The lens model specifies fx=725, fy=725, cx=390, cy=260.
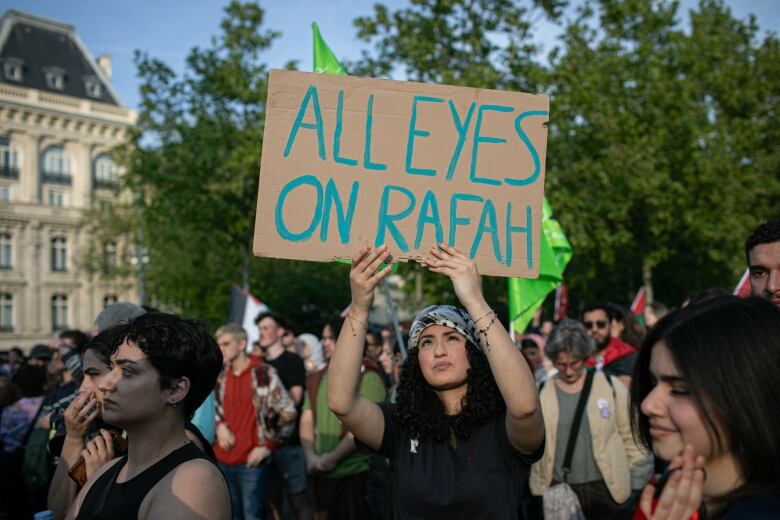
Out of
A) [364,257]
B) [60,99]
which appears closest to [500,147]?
[364,257]

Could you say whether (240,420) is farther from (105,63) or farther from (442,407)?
(105,63)

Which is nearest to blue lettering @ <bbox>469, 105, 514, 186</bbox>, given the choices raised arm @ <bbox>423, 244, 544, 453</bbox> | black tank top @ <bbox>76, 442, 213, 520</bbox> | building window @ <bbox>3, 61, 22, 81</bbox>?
raised arm @ <bbox>423, 244, 544, 453</bbox>

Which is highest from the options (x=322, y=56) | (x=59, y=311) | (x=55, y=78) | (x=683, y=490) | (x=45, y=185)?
(x=55, y=78)

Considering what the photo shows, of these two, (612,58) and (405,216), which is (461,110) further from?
(612,58)

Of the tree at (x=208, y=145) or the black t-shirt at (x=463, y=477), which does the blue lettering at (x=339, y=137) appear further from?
the tree at (x=208, y=145)

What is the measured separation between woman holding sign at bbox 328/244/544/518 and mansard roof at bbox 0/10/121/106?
2186 inches

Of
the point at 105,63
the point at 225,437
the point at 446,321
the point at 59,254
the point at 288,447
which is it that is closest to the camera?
the point at 446,321

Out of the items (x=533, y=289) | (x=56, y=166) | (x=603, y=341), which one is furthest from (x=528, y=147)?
(x=56, y=166)

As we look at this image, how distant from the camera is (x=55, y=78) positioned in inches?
2099

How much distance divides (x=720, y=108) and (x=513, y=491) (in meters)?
28.1

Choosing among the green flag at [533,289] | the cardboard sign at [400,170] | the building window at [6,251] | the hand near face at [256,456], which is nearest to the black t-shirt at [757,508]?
the cardboard sign at [400,170]

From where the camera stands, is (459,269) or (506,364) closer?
(506,364)

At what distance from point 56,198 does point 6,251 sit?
5.46m

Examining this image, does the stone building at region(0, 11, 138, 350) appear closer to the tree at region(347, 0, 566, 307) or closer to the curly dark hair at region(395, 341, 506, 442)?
the tree at region(347, 0, 566, 307)
